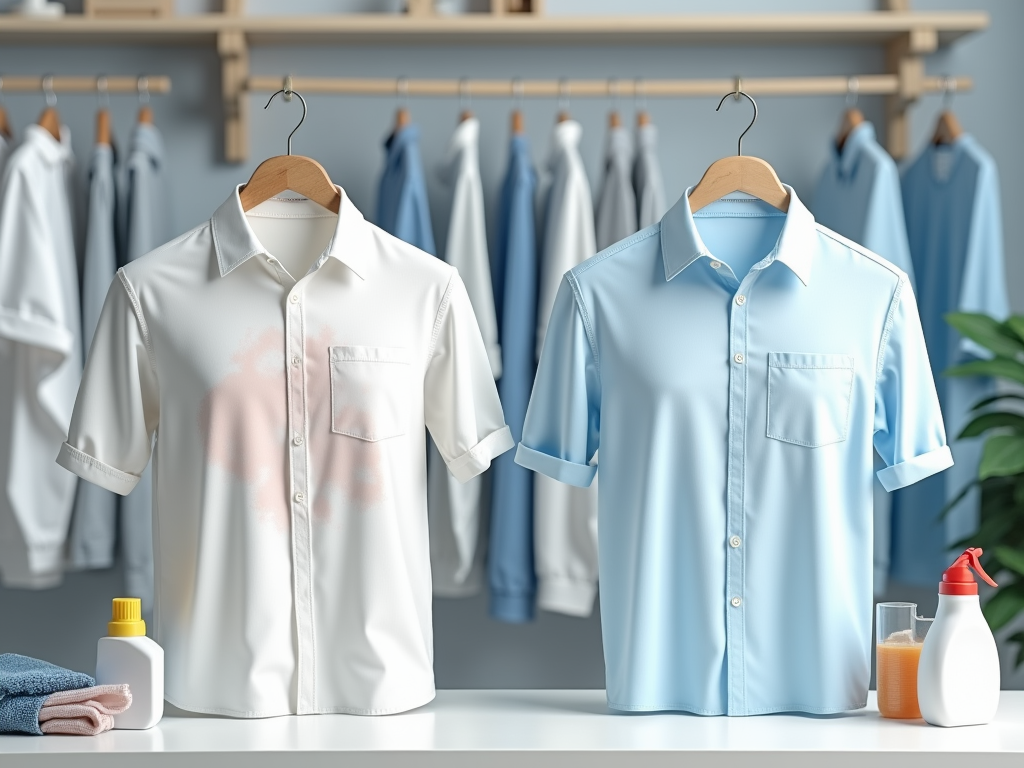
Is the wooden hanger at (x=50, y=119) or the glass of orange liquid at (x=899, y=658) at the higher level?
the wooden hanger at (x=50, y=119)

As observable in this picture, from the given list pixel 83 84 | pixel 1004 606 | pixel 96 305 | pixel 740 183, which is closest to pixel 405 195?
pixel 96 305

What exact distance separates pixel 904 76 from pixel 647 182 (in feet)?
2.39

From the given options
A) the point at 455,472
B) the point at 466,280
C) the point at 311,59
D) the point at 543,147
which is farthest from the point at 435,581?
the point at 311,59

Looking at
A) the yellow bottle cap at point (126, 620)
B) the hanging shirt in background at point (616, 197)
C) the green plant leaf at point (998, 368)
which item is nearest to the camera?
the yellow bottle cap at point (126, 620)

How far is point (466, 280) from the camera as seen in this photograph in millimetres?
2453

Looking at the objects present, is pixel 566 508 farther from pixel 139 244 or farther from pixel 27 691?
pixel 27 691

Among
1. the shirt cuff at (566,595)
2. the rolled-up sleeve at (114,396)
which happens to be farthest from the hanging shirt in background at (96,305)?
the rolled-up sleeve at (114,396)

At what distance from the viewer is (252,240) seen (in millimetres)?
1446

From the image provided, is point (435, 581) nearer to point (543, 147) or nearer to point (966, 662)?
point (543, 147)

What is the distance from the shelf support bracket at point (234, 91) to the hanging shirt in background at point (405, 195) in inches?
16.2

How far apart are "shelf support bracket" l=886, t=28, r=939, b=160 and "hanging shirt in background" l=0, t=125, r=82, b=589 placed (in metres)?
2.00

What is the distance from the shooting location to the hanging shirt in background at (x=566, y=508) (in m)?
2.39

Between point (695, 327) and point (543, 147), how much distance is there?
1.46 metres

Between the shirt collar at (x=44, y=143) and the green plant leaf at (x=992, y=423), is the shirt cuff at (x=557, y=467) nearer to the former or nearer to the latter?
the green plant leaf at (x=992, y=423)
